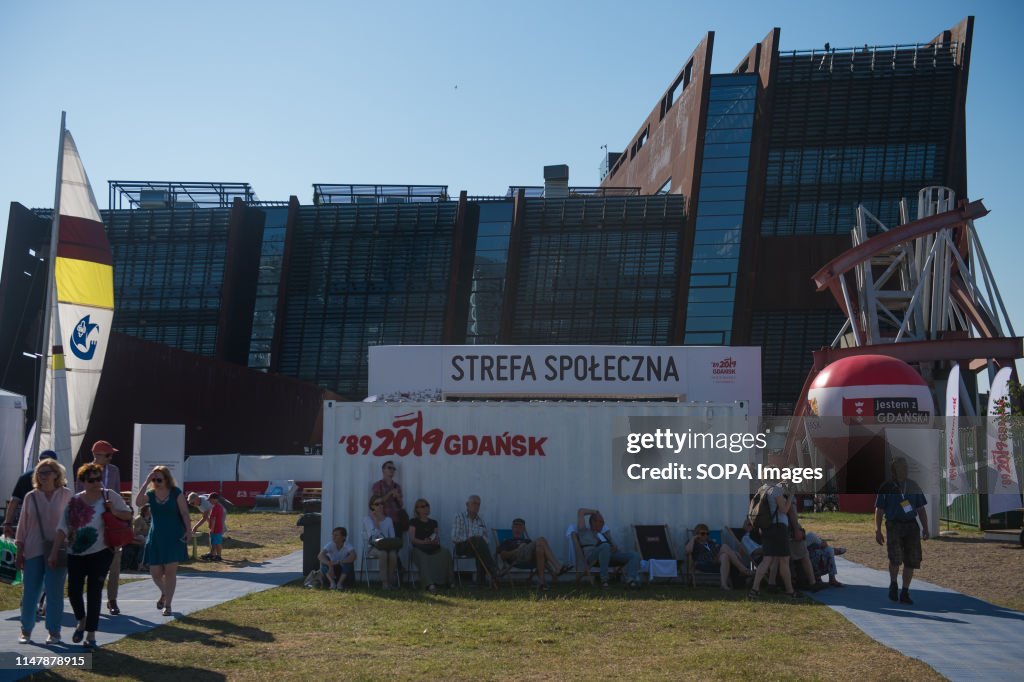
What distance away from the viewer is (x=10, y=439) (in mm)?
20719

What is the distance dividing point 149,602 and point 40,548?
3.38m

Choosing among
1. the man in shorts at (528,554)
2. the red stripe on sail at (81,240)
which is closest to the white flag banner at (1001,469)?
the man in shorts at (528,554)

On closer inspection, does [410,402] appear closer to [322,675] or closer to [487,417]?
[487,417]

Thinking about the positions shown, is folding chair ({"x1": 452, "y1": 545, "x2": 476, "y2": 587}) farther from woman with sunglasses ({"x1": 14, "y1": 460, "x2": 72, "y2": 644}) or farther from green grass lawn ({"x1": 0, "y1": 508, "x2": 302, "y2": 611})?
woman with sunglasses ({"x1": 14, "y1": 460, "x2": 72, "y2": 644})

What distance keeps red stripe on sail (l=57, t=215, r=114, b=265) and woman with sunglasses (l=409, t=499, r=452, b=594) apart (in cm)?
723

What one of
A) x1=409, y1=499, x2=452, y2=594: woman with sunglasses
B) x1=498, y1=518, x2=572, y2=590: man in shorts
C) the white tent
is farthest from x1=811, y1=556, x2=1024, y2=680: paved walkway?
the white tent

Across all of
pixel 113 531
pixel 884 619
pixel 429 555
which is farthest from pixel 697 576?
pixel 113 531

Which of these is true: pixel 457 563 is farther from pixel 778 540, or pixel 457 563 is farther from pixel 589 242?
pixel 589 242

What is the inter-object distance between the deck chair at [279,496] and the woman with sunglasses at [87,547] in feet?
78.1

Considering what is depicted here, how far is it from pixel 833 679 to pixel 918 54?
146 feet

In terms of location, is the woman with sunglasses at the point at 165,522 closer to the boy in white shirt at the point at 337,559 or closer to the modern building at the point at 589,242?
the boy in white shirt at the point at 337,559

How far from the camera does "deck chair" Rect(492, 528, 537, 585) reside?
45.2 ft

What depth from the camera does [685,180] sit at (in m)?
48.6

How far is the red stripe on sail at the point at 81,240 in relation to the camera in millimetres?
16266
